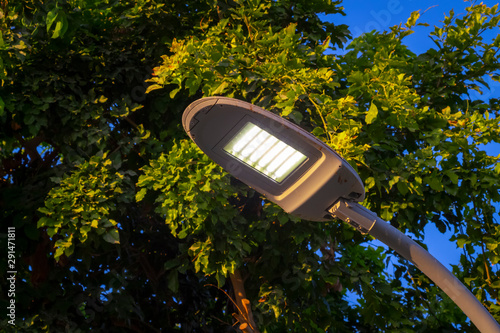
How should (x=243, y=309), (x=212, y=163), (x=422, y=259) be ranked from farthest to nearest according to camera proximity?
(x=243, y=309), (x=212, y=163), (x=422, y=259)

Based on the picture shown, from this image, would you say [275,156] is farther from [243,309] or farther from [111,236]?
[243,309]

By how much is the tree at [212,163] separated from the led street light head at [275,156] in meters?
2.30

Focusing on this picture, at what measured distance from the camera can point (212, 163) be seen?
549 centimetres

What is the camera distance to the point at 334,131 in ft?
17.0

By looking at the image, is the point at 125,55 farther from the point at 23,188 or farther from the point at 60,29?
the point at 23,188

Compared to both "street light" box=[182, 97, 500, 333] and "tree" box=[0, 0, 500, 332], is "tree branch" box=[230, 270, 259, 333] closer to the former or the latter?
"tree" box=[0, 0, 500, 332]

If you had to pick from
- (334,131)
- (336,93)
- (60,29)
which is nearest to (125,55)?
(60,29)

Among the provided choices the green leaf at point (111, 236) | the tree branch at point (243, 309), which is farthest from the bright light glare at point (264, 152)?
the tree branch at point (243, 309)

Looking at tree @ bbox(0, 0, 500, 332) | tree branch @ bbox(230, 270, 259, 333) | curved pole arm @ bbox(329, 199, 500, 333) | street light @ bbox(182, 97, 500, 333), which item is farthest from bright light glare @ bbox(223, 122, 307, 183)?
tree branch @ bbox(230, 270, 259, 333)

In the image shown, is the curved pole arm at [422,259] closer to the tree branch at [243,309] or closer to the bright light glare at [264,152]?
the bright light glare at [264,152]

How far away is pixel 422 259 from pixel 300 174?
2.08 ft

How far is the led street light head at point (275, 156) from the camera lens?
8.54 feet

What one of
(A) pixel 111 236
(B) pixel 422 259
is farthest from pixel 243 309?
(B) pixel 422 259

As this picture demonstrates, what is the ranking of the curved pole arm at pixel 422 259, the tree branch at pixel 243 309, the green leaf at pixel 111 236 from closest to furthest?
1. the curved pole arm at pixel 422 259
2. the green leaf at pixel 111 236
3. the tree branch at pixel 243 309
